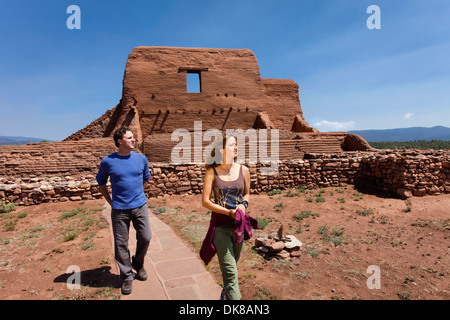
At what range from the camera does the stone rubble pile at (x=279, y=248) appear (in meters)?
4.13

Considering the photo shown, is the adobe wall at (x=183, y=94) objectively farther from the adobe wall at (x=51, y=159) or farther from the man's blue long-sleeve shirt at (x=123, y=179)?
the man's blue long-sleeve shirt at (x=123, y=179)

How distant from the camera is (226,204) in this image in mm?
2424

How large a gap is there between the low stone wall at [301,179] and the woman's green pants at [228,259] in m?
6.26

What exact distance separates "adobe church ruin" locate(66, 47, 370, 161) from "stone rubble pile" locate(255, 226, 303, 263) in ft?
33.5

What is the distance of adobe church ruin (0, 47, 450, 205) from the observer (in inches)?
322

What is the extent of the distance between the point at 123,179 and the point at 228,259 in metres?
1.50

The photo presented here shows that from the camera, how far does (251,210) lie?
708cm

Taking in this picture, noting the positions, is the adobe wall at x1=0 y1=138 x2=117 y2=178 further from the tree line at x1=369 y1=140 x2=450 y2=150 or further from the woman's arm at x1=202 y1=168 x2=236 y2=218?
the tree line at x1=369 y1=140 x2=450 y2=150

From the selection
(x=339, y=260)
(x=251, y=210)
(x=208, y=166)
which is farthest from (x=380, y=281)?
(x=251, y=210)

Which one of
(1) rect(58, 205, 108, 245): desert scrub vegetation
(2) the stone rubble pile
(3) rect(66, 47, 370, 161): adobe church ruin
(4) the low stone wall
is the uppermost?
(3) rect(66, 47, 370, 161): adobe church ruin
